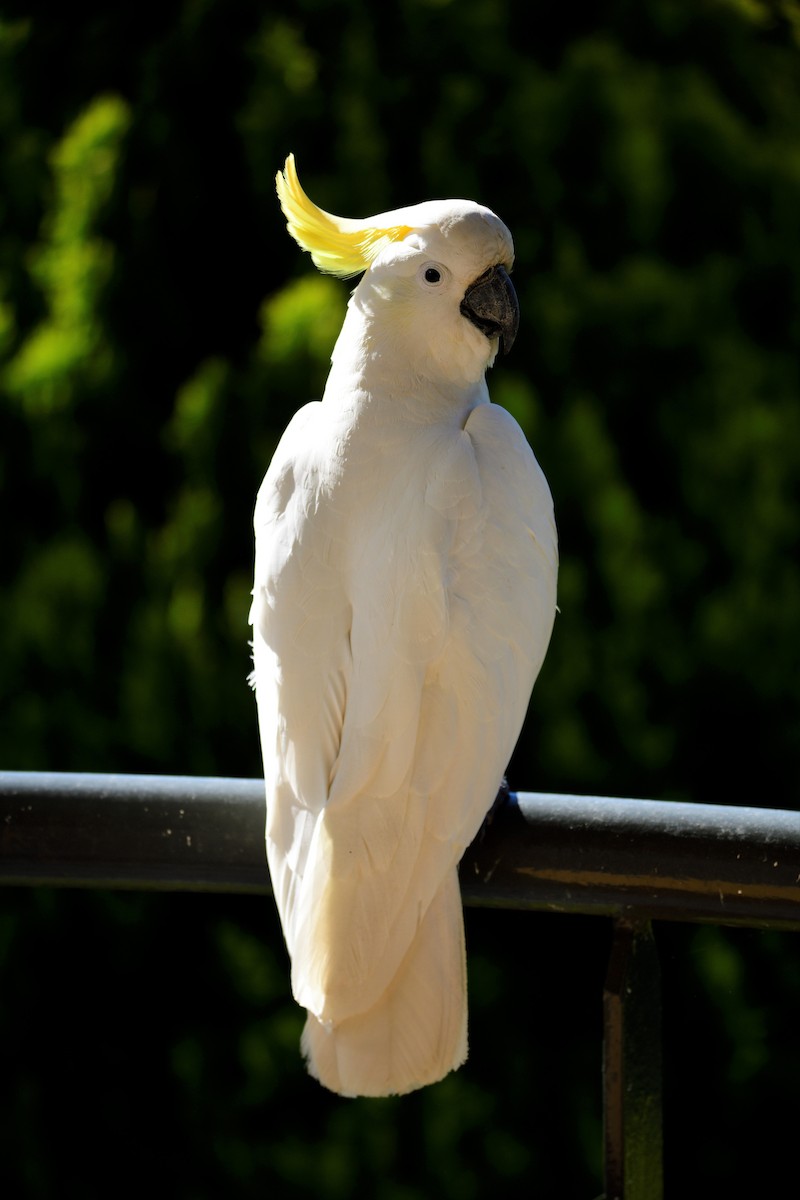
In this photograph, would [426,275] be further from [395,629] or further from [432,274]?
[395,629]

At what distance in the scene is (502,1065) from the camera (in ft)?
6.72

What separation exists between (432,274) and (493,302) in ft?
0.24

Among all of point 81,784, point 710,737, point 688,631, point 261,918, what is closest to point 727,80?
point 688,631

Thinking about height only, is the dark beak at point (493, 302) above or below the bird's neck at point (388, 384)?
above

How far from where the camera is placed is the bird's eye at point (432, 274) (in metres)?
1.48

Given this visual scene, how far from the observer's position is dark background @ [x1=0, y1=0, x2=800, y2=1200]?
6.71 feet

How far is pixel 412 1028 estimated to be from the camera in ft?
4.07

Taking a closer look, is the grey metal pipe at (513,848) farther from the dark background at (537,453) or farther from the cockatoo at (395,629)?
the dark background at (537,453)

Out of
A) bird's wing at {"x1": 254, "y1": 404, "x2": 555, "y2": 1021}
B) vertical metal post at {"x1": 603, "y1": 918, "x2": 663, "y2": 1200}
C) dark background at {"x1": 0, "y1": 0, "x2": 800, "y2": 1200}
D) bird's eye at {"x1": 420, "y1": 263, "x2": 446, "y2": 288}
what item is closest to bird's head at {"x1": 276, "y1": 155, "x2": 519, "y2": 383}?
bird's eye at {"x1": 420, "y1": 263, "x2": 446, "y2": 288}

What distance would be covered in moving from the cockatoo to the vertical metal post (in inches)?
9.5

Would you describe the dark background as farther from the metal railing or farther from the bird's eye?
the metal railing

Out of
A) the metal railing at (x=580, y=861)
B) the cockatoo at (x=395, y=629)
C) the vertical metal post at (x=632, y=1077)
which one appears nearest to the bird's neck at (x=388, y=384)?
the cockatoo at (x=395, y=629)

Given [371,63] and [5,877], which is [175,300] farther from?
[5,877]

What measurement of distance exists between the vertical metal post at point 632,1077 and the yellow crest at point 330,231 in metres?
0.83
